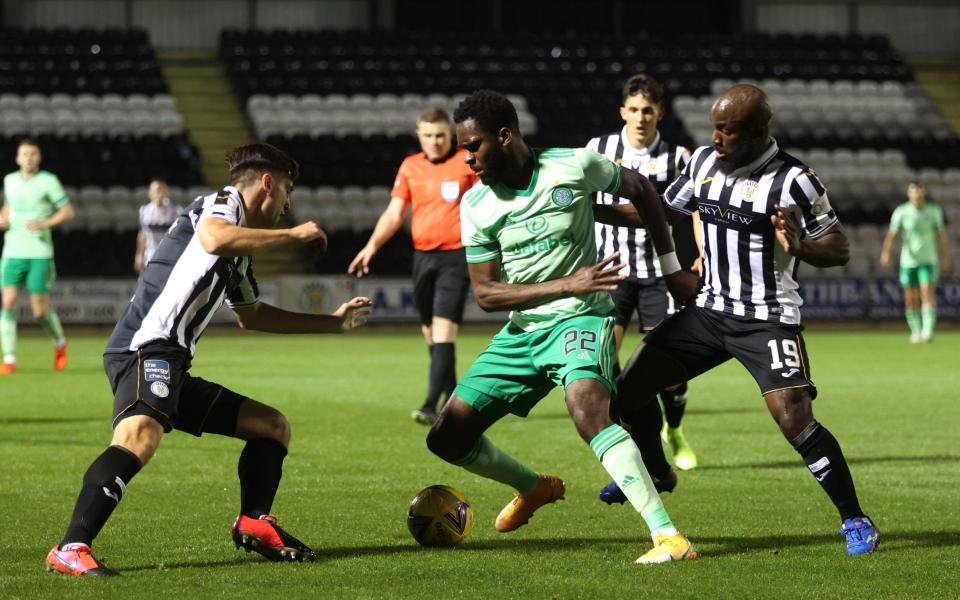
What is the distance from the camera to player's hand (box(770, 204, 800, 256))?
220 inches

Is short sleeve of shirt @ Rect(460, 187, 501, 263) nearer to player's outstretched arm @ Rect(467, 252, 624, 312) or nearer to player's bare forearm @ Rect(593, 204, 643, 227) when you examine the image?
player's outstretched arm @ Rect(467, 252, 624, 312)

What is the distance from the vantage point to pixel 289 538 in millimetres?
5629

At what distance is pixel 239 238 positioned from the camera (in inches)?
206

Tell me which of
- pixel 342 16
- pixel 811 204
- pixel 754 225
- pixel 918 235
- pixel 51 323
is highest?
pixel 342 16

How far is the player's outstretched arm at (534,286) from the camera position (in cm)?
542

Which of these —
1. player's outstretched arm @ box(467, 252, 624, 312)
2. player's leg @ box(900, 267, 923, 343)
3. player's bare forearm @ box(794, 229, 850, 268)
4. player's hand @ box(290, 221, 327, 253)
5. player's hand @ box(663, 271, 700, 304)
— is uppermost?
player's hand @ box(290, 221, 327, 253)

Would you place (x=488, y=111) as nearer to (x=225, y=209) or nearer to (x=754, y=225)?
(x=225, y=209)

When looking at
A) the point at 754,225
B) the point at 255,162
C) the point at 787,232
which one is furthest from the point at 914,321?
the point at 255,162

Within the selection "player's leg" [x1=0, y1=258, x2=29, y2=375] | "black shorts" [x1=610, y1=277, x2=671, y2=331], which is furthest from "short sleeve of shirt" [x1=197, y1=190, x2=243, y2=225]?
"player's leg" [x1=0, y1=258, x2=29, y2=375]

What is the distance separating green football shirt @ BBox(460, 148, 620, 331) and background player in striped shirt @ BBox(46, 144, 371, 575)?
58 cm

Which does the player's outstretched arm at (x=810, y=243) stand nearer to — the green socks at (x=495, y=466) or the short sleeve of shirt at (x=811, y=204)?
the short sleeve of shirt at (x=811, y=204)

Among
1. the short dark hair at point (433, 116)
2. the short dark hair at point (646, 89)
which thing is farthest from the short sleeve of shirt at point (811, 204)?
the short dark hair at point (433, 116)

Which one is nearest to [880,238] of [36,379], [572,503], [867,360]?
[867,360]

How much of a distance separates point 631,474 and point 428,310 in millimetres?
5878
